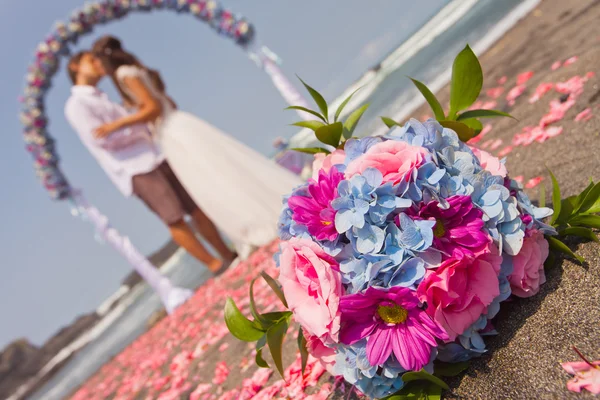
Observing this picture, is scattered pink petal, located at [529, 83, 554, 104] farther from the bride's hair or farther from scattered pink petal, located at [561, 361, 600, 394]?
the bride's hair

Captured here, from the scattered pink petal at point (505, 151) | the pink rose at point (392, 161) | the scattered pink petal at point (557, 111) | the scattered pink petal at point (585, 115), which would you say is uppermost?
the pink rose at point (392, 161)

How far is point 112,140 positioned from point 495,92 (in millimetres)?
3870

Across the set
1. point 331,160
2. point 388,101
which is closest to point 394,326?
point 331,160

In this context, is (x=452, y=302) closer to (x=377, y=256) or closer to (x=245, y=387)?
(x=377, y=256)

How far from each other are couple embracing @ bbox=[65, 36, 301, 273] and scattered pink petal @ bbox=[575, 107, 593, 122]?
3007mm

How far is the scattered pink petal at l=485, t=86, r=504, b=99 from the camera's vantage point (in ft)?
12.7

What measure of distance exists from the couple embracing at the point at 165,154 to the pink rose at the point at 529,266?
11.7 feet

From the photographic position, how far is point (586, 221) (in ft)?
4.09

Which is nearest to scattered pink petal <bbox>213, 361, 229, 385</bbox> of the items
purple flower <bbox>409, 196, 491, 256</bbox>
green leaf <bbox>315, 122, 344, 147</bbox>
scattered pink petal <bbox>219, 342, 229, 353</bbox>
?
scattered pink petal <bbox>219, 342, 229, 353</bbox>

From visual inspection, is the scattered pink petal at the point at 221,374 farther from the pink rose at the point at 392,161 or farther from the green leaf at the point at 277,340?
the pink rose at the point at 392,161

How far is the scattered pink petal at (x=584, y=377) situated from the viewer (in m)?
0.89

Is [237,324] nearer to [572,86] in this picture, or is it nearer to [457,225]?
[457,225]

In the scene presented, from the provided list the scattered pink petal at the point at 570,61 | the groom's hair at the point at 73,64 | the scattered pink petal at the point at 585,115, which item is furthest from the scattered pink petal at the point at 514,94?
the groom's hair at the point at 73,64

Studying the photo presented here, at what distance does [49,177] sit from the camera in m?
5.83
